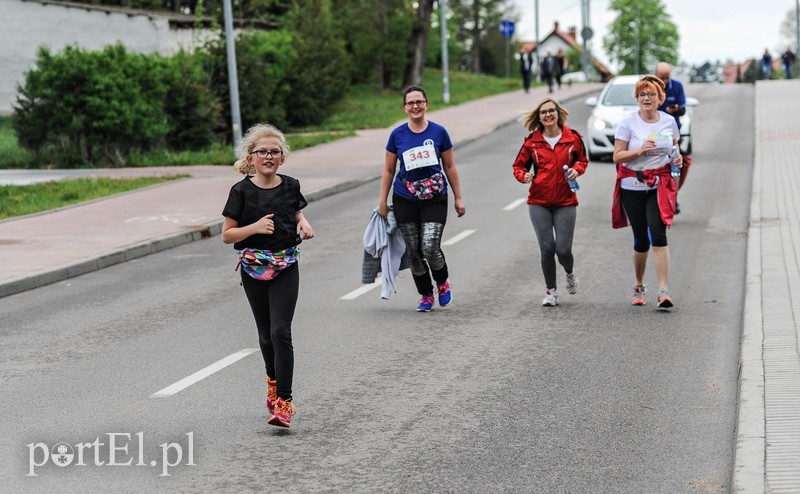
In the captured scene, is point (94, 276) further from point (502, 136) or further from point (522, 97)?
point (522, 97)

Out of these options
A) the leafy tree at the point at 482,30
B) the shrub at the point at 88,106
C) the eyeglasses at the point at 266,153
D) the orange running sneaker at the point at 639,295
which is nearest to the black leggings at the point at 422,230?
the orange running sneaker at the point at 639,295

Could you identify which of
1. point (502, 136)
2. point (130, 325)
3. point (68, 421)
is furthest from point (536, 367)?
point (502, 136)

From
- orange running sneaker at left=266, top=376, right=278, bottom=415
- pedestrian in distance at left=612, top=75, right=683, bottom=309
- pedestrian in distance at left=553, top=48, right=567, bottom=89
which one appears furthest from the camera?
pedestrian in distance at left=553, top=48, right=567, bottom=89

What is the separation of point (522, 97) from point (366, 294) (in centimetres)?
3798

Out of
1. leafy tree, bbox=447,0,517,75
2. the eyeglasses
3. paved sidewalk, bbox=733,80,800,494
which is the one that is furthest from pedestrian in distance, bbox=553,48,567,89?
leafy tree, bbox=447,0,517,75

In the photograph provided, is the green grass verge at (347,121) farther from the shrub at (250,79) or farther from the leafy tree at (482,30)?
the leafy tree at (482,30)

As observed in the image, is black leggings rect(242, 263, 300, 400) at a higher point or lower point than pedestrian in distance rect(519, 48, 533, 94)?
lower

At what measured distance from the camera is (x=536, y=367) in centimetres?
816

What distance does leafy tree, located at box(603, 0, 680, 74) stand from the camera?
14288cm

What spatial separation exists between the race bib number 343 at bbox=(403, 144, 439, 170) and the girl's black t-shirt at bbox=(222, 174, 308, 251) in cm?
326

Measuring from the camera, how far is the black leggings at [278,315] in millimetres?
6688

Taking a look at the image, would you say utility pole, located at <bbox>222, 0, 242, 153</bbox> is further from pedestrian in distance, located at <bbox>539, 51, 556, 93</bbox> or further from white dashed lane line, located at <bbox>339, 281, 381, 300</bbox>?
pedestrian in distance, located at <bbox>539, 51, 556, 93</bbox>

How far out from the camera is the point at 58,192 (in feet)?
67.6

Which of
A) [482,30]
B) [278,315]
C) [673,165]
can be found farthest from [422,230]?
[482,30]
